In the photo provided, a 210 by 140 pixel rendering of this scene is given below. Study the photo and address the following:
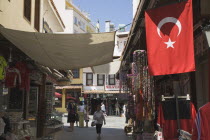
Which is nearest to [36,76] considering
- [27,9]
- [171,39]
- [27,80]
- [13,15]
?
[27,80]

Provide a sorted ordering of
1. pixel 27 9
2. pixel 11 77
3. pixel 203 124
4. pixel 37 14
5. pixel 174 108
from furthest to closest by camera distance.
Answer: pixel 37 14
pixel 27 9
pixel 11 77
pixel 174 108
pixel 203 124

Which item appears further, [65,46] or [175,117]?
[65,46]

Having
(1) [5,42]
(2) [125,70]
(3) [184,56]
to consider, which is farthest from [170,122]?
(2) [125,70]

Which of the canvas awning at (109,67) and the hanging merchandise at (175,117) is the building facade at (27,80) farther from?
the hanging merchandise at (175,117)

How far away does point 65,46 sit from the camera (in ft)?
25.6

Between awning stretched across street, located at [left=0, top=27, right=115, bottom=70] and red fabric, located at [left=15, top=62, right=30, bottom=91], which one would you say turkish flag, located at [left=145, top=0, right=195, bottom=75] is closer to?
awning stretched across street, located at [left=0, top=27, right=115, bottom=70]

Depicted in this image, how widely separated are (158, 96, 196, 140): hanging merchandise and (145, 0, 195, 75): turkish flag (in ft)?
2.29

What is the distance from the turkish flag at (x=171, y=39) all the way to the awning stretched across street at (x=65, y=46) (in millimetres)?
2281

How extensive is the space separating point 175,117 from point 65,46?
374 centimetres

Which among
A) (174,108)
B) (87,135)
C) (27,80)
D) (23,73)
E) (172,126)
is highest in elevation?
(23,73)

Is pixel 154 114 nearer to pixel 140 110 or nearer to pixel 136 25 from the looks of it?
pixel 140 110

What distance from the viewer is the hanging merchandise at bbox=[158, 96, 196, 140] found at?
5.21 m

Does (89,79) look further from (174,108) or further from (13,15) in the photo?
(174,108)

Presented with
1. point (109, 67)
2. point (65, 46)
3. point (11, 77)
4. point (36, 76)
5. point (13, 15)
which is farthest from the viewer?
point (109, 67)
